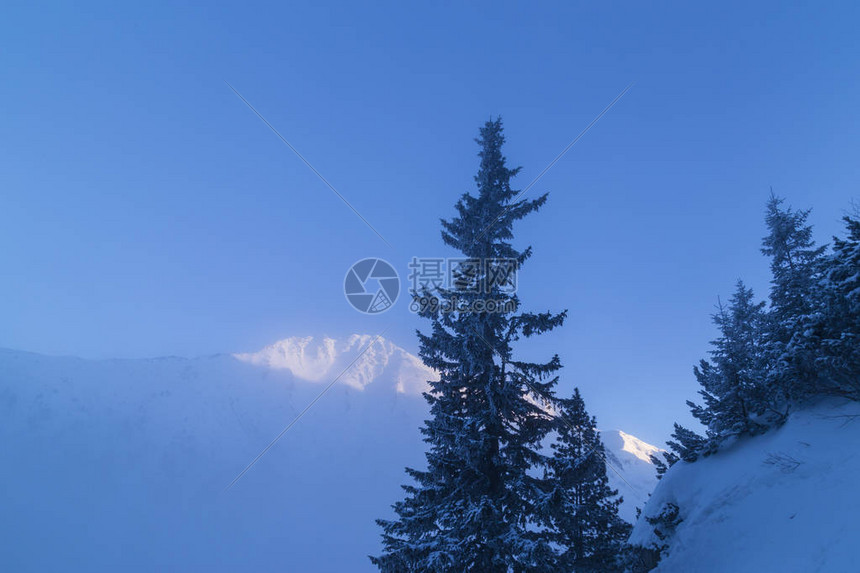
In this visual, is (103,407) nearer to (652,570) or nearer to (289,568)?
(289,568)

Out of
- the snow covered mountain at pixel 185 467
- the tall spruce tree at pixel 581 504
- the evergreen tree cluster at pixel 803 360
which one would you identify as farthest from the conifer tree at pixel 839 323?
the snow covered mountain at pixel 185 467

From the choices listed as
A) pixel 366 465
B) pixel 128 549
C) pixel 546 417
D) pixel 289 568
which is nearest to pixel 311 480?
pixel 366 465

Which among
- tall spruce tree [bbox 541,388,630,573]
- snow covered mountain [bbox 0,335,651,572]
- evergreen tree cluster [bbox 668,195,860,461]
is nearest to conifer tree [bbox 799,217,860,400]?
evergreen tree cluster [bbox 668,195,860,461]

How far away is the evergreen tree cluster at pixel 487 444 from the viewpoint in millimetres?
10672

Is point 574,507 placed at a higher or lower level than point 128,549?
lower

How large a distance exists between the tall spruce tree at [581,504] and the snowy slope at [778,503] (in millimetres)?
2694

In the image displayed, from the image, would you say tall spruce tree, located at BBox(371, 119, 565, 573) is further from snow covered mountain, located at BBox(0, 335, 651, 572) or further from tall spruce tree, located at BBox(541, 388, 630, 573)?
snow covered mountain, located at BBox(0, 335, 651, 572)

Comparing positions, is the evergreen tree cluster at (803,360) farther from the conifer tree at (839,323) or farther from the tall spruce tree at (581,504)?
the tall spruce tree at (581,504)

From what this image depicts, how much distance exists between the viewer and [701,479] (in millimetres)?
13664

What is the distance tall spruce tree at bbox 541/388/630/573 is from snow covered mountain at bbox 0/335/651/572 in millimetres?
139992

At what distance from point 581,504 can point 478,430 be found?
10564 mm

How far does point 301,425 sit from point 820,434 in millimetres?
202707

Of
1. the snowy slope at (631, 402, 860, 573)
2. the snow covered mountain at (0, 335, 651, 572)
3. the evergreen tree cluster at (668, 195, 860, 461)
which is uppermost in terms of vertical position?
the snow covered mountain at (0, 335, 651, 572)

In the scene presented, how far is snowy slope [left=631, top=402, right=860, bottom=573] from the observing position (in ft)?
24.7
